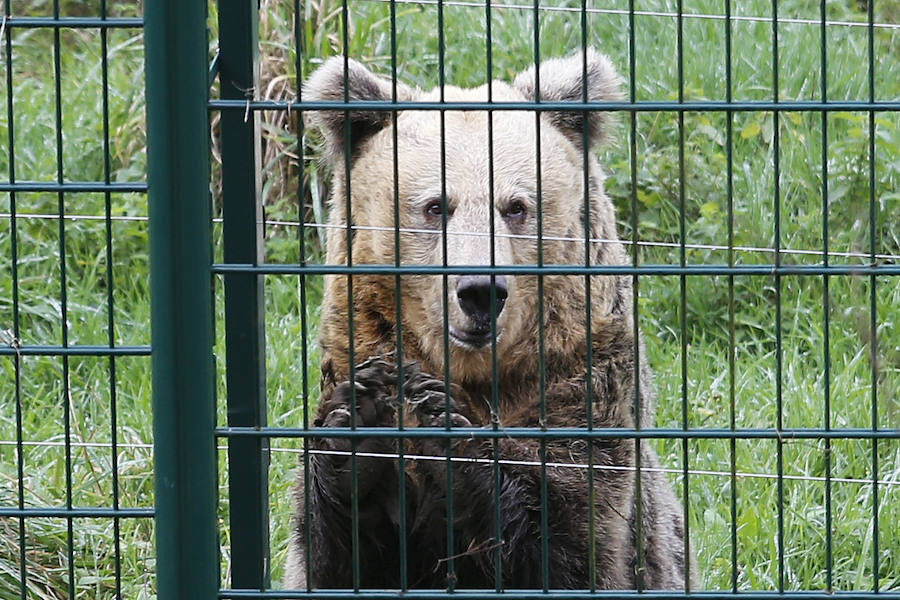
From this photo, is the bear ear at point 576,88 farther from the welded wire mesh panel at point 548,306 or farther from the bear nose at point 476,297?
the bear nose at point 476,297

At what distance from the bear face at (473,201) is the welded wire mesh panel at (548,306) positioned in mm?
11

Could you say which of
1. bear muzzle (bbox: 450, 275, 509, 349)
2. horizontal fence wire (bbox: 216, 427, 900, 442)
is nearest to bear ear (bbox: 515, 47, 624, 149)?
bear muzzle (bbox: 450, 275, 509, 349)

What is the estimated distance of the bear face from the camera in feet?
14.5

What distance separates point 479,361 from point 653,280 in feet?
6.00

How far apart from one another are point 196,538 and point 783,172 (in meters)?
4.31

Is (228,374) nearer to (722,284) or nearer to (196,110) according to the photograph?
(196,110)

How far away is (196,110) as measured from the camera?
284 centimetres

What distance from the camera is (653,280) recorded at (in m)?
6.12

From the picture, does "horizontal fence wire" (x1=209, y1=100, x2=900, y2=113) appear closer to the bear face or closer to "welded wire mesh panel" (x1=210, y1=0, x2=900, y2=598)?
"welded wire mesh panel" (x1=210, y1=0, x2=900, y2=598)

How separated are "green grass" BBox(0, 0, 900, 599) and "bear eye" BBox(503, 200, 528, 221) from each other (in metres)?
0.44

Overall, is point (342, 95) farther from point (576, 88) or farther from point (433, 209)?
point (576, 88)

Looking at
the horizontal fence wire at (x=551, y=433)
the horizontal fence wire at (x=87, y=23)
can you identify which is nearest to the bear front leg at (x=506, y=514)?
the horizontal fence wire at (x=551, y=433)

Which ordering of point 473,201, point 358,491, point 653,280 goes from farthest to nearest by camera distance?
point 653,280 < point 473,201 < point 358,491

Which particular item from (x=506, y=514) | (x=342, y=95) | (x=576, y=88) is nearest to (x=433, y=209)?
(x=342, y=95)
